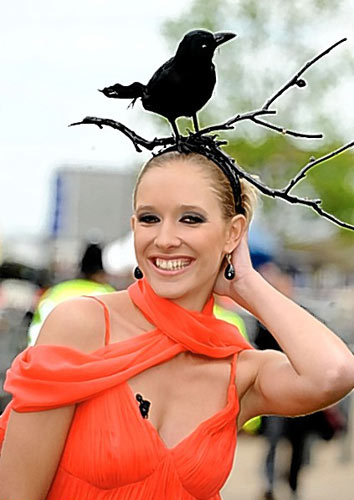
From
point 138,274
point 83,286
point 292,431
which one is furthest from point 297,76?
point 292,431

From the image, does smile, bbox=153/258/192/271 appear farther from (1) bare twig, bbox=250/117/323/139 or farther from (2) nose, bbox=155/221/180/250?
(1) bare twig, bbox=250/117/323/139

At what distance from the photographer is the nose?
8.36ft

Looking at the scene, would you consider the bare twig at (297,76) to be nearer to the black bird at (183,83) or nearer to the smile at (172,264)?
the black bird at (183,83)

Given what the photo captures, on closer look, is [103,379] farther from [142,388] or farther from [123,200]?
[123,200]

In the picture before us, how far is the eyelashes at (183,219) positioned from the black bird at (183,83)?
0.79 ft

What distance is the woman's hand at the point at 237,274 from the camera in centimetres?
278

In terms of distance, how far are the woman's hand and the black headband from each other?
13 cm

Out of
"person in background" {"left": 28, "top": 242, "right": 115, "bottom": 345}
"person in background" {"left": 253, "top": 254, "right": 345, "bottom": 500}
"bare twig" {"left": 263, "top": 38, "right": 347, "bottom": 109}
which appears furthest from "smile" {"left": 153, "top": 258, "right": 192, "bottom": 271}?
"person in background" {"left": 253, "top": 254, "right": 345, "bottom": 500}

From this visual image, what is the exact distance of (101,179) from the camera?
67.3 feet

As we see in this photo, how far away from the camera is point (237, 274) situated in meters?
2.78

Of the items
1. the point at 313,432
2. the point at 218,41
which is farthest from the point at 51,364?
the point at 313,432

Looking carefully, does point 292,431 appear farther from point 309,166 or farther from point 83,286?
point 309,166

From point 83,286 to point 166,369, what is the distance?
12.3ft

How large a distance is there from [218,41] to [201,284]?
62 cm
